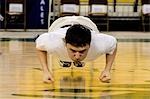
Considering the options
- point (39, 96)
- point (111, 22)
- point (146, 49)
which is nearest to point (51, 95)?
point (39, 96)

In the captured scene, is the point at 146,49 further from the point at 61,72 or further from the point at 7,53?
the point at 61,72

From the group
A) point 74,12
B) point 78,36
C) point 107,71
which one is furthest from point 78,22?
point 74,12

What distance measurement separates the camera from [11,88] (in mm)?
5234

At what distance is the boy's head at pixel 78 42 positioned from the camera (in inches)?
179

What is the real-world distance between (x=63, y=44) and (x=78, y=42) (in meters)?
0.35

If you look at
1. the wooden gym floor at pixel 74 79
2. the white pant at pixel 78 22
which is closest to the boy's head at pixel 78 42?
the wooden gym floor at pixel 74 79

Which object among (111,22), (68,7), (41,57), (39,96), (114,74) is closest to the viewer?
(39,96)

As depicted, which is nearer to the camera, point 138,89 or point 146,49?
point 138,89

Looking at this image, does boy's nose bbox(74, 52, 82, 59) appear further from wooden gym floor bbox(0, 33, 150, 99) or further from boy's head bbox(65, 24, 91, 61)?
wooden gym floor bbox(0, 33, 150, 99)

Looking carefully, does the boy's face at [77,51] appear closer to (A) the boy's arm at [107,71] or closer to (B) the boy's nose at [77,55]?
(B) the boy's nose at [77,55]

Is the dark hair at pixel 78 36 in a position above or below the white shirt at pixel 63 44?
above

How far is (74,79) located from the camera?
5902 mm

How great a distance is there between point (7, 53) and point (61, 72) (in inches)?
102

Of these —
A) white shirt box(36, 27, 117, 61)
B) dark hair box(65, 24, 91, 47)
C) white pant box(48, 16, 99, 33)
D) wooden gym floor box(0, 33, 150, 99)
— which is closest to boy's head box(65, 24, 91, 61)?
dark hair box(65, 24, 91, 47)
